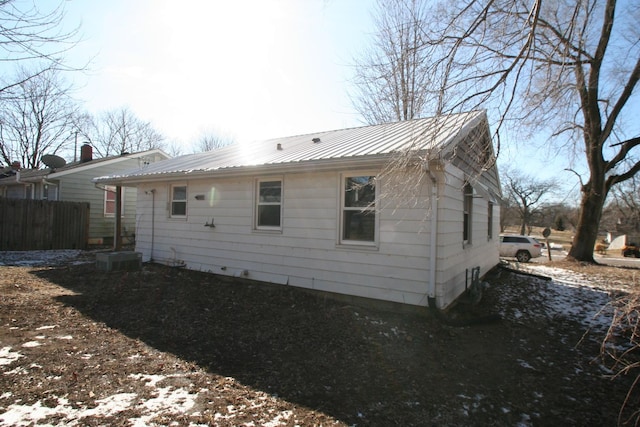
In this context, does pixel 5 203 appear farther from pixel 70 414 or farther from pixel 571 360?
pixel 571 360

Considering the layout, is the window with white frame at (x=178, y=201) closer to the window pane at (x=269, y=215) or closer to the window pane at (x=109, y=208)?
the window pane at (x=269, y=215)

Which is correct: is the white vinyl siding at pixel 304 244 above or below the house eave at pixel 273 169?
below

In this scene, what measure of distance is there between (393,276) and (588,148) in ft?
48.0

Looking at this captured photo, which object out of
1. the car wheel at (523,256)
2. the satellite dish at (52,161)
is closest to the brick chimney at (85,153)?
the satellite dish at (52,161)

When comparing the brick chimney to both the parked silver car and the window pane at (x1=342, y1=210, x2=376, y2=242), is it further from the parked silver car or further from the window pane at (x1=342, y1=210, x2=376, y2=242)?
the parked silver car

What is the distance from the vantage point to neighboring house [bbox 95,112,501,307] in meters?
5.59

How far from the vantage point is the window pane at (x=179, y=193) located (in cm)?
961

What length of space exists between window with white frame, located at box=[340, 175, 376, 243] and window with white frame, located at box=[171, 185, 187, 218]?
5105 millimetres

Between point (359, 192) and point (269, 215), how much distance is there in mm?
2268

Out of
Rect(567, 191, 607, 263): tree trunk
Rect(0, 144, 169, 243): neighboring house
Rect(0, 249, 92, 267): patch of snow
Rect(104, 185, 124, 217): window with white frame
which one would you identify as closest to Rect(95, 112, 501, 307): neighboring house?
Rect(0, 249, 92, 267): patch of snow

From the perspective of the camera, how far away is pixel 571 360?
14.8 feet

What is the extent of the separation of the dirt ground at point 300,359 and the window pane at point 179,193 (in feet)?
10.7

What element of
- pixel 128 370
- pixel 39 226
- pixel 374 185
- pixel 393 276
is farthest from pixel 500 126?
pixel 39 226

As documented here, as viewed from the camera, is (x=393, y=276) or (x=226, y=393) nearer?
(x=226, y=393)
